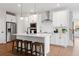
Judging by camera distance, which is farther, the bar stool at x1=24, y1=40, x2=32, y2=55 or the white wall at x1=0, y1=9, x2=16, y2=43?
the bar stool at x1=24, y1=40, x2=32, y2=55

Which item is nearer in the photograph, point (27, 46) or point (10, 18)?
point (10, 18)

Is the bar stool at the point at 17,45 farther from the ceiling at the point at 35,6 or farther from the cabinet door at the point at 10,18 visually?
the ceiling at the point at 35,6

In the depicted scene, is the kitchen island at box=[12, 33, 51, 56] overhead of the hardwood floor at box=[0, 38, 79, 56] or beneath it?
overhead

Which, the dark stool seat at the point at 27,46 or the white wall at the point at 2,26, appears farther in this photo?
the dark stool seat at the point at 27,46

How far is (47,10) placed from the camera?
6.87 ft

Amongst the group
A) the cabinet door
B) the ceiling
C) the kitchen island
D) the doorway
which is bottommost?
the kitchen island

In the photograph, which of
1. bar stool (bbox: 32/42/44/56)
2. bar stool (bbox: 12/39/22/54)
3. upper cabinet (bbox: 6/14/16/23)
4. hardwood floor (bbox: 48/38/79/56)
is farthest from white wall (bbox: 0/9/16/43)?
hardwood floor (bbox: 48/38/79/56)

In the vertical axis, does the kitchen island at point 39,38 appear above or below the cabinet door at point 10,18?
below

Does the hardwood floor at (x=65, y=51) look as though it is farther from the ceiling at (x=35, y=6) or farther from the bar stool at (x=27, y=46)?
the ceiling at (x=35, y=6)

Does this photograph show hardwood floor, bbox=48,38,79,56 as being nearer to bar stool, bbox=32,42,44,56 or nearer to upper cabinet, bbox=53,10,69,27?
bar stool, bbox=32,42,44,56

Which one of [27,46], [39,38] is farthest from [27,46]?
[39,38]

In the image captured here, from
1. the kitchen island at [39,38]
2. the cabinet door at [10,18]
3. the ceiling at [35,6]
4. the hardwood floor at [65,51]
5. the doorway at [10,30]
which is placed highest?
the ceiling at [35,6]

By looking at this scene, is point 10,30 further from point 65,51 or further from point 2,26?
point 65,51

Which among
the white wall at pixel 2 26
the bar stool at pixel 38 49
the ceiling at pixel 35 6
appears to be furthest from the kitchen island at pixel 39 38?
the ceiling at pixel 35 6
